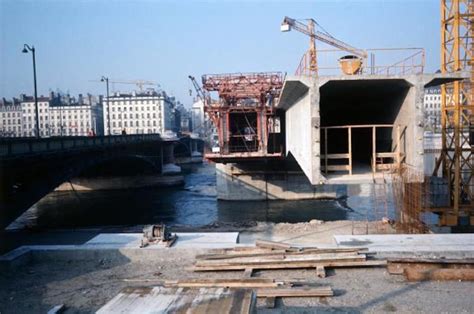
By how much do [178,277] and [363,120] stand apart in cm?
1320

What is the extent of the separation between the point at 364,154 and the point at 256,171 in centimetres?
2191

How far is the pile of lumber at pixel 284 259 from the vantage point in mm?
10812

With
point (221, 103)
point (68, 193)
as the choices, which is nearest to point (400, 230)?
point (221, 103)

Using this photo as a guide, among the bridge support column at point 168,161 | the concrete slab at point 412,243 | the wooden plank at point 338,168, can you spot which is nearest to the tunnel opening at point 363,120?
the wooden plank at point 338,168

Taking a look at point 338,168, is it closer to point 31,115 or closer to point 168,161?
point 168,161

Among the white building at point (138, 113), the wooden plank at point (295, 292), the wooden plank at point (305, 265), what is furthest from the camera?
the white building at point (138, 113)

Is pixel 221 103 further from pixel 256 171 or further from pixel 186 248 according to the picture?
pixel 186 248

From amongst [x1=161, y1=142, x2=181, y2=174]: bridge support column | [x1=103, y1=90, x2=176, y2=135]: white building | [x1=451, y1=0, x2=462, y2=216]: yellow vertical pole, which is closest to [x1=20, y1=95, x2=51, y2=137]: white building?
[x1=103, y1=90, x2=176, y2=135]: white building

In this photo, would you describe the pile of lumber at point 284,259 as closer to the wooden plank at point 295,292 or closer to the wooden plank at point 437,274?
the wooden plank at point 437,274

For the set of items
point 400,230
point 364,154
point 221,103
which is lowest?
point 400,230

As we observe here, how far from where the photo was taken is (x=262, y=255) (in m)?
11.5

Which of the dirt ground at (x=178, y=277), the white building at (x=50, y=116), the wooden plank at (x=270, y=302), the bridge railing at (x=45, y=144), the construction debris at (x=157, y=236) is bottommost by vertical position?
the dirt ground at (x=178, y=277)

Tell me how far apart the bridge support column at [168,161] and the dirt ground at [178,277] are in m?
47.6

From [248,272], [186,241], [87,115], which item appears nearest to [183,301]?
[248,272]
